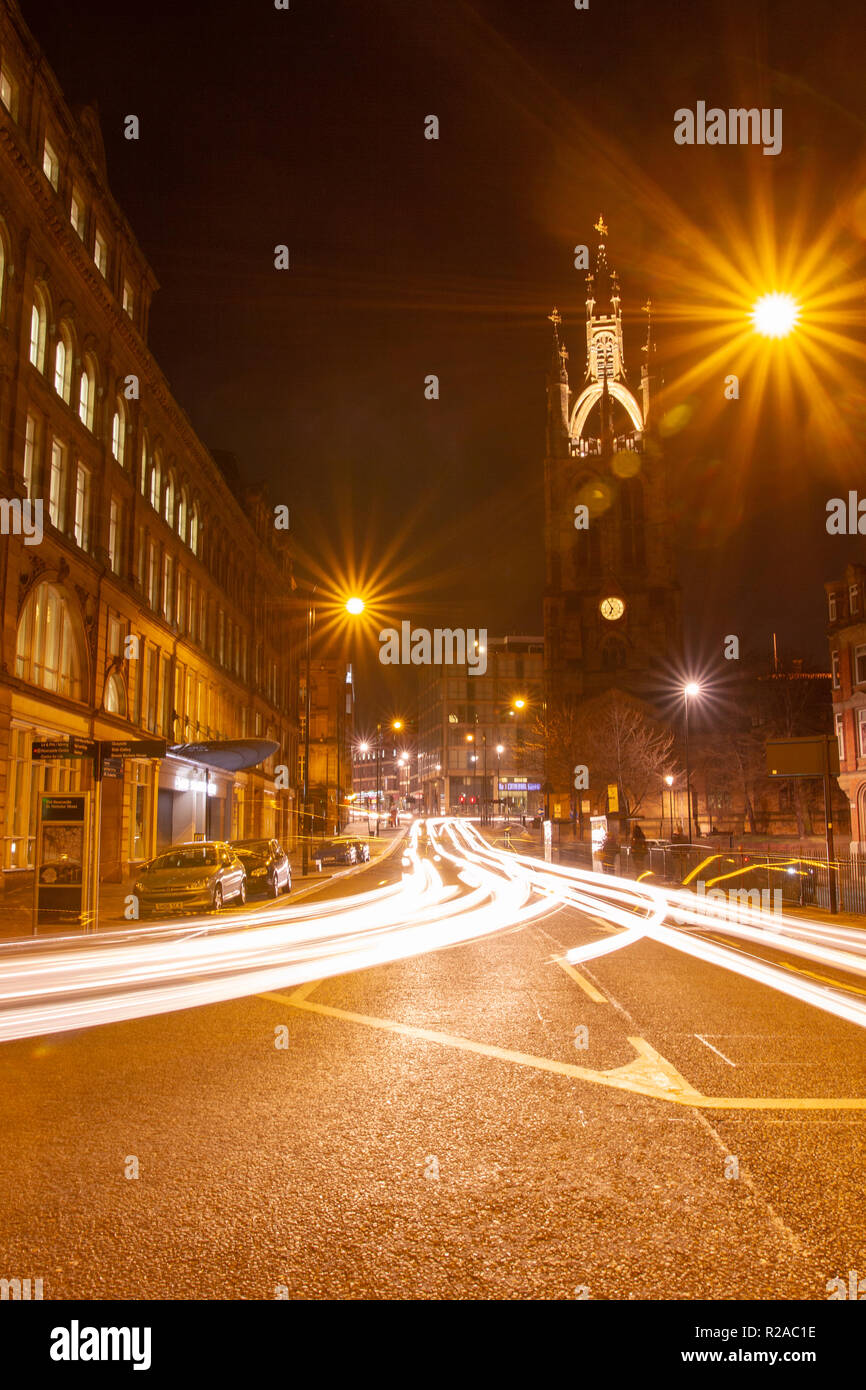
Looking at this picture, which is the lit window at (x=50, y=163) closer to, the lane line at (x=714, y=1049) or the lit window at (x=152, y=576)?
the lit window at (x=152, y=576)

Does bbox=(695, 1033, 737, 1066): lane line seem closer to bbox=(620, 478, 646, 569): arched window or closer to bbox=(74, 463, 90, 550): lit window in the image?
bbox=(74, 463, 90, 550): lit window

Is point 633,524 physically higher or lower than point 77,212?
higher

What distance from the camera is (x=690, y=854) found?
3053cm

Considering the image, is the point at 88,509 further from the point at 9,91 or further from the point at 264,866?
the point at 264,866

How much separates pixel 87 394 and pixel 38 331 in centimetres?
376

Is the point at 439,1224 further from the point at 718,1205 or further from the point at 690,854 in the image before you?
the point at 690,854

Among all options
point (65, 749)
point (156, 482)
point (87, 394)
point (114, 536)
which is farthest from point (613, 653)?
point (65, 749)

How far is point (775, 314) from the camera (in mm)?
11320

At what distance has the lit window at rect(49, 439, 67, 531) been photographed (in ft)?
86.5

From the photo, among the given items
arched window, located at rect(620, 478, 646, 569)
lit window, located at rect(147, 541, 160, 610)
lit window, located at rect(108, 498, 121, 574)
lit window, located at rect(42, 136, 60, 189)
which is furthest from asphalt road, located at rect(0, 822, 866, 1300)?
arched window, located at rect(620, 478, 646, 569)

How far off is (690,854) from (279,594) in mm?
38926

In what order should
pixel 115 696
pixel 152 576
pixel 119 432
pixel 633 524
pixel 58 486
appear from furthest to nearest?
pixel 633 524 → pixel 152 576 → pixel 119 432 → pixel 115 696 → pixel 58 486

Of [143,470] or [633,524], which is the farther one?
[633,524]
